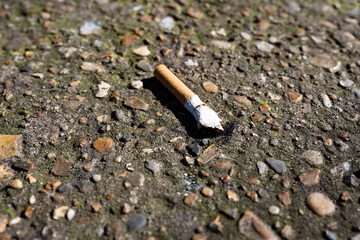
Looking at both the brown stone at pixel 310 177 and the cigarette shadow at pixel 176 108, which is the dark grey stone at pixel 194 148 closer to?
the cigarette shadow at pixel 176 108

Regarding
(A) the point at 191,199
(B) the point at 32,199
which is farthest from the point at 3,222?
(A) the point at 191,199

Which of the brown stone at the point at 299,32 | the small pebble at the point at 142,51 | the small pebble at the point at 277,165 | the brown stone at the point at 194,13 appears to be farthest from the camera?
the brown stone at the point at 194,13

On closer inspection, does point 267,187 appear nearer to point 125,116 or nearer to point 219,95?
point 219,95

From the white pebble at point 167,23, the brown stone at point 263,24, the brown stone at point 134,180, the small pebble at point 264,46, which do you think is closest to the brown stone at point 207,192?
the brown stone at point 134,180

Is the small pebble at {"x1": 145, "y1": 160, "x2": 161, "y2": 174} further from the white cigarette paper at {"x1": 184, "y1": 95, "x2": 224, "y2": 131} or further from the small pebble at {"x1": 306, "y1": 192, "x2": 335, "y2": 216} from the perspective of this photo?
the small pebble at {"x1": 306, "y1": 192, "x2": 335, "y2": 216}

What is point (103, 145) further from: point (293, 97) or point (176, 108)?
point (293, 97)

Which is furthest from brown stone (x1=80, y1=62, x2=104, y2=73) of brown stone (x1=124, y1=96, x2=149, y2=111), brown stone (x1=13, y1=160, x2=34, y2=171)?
brown stone (x1=13, y1=160, x2=34, y2=171)
